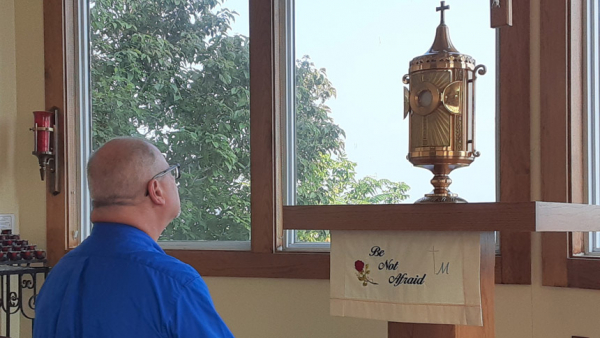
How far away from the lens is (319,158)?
338 cm

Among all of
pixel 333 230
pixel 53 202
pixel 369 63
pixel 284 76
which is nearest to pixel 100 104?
pixel 53 202

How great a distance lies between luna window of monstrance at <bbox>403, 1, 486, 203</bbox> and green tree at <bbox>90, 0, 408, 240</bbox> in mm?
1250

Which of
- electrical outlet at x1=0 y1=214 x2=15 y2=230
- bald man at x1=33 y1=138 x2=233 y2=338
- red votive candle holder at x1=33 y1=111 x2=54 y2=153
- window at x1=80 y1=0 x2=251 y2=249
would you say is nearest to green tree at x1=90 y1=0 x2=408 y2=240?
window at x1=80 y1=0 x2=251 y2=249

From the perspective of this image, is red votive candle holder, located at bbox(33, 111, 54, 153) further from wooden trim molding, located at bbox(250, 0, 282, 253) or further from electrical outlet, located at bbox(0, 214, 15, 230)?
wooden trim molding, located at bbox(250, 0, 282, 253)

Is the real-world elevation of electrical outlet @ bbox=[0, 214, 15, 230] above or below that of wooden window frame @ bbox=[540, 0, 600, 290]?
below

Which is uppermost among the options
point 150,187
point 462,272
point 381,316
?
point 150,187

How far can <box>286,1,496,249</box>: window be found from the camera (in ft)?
10.2

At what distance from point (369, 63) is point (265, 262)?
106cm

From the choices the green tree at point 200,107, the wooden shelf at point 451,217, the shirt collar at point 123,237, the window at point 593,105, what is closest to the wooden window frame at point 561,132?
the window at point 593,105

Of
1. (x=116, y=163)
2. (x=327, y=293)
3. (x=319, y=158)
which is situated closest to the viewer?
(x=116, y=163)

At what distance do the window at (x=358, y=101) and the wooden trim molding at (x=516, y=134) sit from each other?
0.21 metres

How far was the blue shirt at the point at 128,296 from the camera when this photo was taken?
1509 millimetres

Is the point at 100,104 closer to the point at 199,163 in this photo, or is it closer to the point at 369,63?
the point at 199,163

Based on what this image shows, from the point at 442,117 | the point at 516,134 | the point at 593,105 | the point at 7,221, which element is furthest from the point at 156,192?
the point at 7,221
